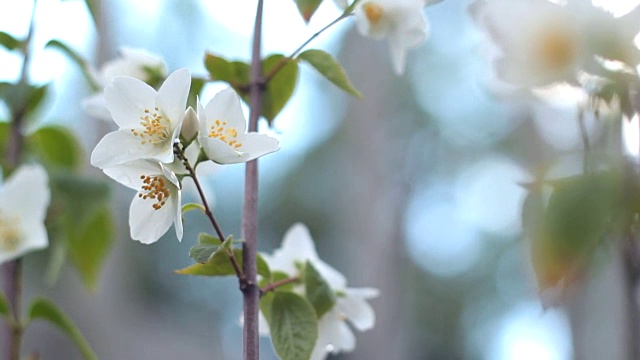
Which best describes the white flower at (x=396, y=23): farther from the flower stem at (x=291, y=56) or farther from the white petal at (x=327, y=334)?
the white petal at (x=327, y=334)

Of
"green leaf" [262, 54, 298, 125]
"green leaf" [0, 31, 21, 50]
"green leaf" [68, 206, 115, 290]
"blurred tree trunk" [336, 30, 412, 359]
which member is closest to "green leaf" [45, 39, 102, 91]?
"green leaf" [0, 31, 21, 50]

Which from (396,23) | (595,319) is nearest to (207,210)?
(396,23)

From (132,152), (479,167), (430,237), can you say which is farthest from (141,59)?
(479,167)

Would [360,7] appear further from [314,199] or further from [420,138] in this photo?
[314,199]

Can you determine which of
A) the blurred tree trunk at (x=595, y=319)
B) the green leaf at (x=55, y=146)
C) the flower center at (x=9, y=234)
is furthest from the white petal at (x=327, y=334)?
the blurred tree trunk at (x=595, y=319)

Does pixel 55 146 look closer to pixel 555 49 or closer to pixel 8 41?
pixel 8 41

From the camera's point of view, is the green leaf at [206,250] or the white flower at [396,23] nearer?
the green leaf at [206,250]

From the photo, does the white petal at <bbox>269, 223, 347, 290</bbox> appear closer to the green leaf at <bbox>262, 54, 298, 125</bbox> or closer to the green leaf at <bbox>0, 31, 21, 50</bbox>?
the green leaf at <bbox>262, 54, 298, 125</bbox>
